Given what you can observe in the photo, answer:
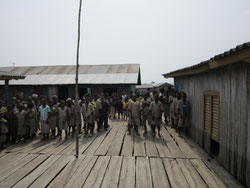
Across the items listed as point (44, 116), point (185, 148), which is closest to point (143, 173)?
point (185, 148)

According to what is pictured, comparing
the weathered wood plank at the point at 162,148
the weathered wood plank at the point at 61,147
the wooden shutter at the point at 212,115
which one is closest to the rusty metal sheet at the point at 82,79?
the weathered wood plank at the point at 162,148

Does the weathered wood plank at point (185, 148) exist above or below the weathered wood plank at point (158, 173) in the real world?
above

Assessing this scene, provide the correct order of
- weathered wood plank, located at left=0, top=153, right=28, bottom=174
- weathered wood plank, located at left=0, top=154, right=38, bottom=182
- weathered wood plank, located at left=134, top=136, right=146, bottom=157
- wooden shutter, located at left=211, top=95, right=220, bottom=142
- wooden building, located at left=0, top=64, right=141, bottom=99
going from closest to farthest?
weathered wood plank, located at left=0, top=154, right=38, bottom=182, weathered wood plank, located at left=0, top=153, right=28, bottom=174, wooden shutter, located at left=211, top=95, right=220, bottom=142, weathered wood plank, located at left=134, top=136, right=146, bottom=157, wooden building, located at left=0, top=64, right=141, bottom=99

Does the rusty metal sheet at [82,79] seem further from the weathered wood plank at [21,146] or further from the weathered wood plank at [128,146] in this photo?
the weathered wood plank at [21,146]

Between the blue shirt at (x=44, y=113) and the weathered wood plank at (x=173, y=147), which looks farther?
the blue shirt at (x=44, y=113)

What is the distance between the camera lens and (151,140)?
22.4 ft

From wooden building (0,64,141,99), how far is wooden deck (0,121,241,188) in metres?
9.49

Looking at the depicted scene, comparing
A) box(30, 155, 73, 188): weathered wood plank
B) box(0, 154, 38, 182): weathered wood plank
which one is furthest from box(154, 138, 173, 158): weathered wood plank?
box(0, 154, 38, 182): weathered wood plank

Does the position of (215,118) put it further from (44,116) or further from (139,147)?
(44,116)

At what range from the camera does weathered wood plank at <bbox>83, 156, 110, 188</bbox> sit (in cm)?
371

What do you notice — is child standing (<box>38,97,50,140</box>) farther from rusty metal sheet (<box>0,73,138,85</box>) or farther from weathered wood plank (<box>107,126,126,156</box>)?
rusty metal sheet (<box>0,73,138,85</box>)

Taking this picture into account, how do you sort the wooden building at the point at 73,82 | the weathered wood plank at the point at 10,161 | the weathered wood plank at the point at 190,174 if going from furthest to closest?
the wooden building at the point at 73,82, the weathered wood plank at the point at 10,161, the weathered wood plank at the point at 190,174

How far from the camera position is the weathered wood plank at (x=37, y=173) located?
3755 mm

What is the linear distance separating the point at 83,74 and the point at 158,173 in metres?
15.3
